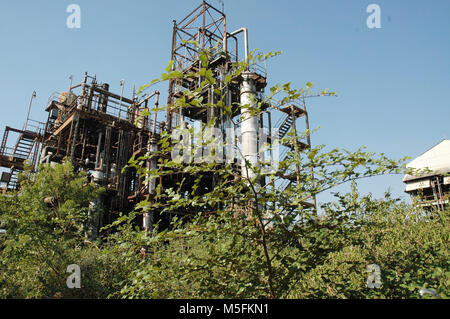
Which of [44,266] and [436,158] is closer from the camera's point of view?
[44,266]

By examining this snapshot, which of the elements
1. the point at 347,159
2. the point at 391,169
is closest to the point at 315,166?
the point at 347,159

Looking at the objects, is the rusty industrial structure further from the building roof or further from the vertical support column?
the building roof

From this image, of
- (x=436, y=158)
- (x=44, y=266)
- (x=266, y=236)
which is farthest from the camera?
(x=436, y=158)

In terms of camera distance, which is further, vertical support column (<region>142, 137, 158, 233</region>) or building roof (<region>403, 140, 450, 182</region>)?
building roof (<region>403, 140, 450, 182</region>)

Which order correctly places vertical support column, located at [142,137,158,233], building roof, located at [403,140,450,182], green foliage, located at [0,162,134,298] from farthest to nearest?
1. building roof, located at [403,140,450,182]
2. vertical support column, located at [142,137,158,233]
3. green foliage, located at [0,162,134,298]

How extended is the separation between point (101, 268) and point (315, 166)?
24.1 feet

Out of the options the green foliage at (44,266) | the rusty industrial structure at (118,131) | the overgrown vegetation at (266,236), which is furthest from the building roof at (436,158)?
the overgrown vegetation at (266,236)

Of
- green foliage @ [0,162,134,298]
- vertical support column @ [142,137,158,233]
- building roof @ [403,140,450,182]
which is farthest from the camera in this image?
building roof @ [403,140,450,182]

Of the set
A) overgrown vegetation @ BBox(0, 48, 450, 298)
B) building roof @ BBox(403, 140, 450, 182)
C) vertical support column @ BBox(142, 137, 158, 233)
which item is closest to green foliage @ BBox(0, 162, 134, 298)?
overgrown vegetation @ BBox(0, 48, 450, 298)

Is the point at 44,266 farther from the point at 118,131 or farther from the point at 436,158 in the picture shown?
the point at 436,158

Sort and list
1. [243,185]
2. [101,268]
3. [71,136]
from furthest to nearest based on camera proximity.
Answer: [71,136], [101,268], [243,185]

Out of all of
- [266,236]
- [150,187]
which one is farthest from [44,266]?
[150,187]
